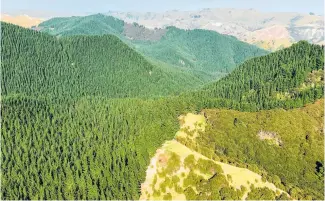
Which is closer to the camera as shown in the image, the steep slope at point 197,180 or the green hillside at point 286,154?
the steep slope at point 197,180

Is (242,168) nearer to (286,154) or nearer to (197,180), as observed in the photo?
(197,180)

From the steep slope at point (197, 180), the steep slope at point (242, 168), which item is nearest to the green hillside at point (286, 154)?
the steep slope at point (242, 168)

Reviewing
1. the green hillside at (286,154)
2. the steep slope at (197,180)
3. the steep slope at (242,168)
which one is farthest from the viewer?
the green hillside at (286,154)

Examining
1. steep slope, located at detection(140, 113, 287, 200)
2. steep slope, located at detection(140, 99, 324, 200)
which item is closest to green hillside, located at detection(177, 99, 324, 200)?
steep slope, located at detection(140, 99, 324, 200)

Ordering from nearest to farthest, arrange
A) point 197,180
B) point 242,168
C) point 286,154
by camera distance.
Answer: point 197,180 < point 242,168 < point 286,154

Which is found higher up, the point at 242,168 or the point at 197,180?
the point at 242,168

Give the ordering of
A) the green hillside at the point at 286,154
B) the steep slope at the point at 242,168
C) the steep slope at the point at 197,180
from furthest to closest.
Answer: the green hillside at the point at 286,154, the steep slope at the point at 242,168, the steep slope at the point at 197,180

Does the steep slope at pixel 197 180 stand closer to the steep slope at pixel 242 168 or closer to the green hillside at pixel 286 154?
the steep slope at pixel 242 168

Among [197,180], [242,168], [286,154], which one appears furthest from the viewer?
[286,154]

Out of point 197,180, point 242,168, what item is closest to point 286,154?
point 242,168

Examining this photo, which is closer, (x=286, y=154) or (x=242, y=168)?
(x=242, y=168)

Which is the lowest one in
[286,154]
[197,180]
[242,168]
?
[286,154]
